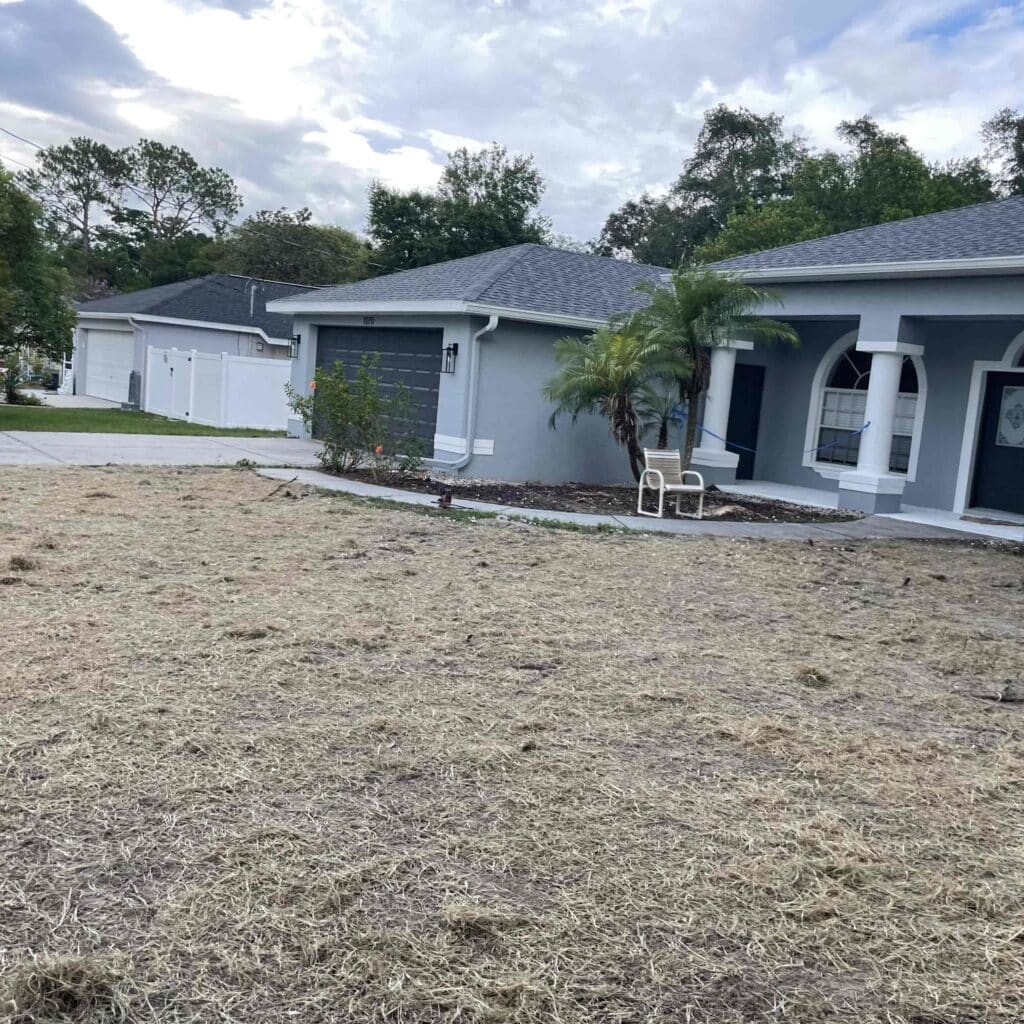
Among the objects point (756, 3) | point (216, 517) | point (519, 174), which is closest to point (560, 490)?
point (216, 517)

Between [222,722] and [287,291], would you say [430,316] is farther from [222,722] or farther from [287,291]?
[287,291]

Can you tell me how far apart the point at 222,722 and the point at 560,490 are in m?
10.7

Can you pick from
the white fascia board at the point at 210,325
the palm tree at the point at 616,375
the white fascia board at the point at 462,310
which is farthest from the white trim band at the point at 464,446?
the white fascia board at the point at 210,325

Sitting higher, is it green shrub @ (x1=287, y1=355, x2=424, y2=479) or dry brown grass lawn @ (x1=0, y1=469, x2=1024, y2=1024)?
green shrub @ (x1=287, y1=355, x2=424, y2=479)

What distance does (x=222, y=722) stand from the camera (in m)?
4.44

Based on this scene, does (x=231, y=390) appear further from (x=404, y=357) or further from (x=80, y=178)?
(x=80, y=178)

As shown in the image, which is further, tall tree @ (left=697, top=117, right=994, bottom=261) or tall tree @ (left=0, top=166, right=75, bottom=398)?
tall tree @ (left=697, top=117, right=994, bottom=261)

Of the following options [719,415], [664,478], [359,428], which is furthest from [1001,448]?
[359,428]

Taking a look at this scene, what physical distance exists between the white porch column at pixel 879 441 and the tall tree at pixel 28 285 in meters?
16.2

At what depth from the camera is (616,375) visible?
536 inches

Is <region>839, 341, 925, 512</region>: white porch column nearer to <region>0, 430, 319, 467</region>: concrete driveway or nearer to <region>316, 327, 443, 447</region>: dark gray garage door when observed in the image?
<region>316, 327, 443, 447</region>: dark gray garage door

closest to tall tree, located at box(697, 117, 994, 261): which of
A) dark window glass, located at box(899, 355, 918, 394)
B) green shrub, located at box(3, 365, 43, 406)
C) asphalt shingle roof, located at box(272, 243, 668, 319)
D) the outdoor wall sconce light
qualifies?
asphalt shingle roof, located at box(272, 243, 668, 319)

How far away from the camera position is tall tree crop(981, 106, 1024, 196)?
37.9 m

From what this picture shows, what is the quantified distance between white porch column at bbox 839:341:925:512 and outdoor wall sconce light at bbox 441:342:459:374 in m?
5.84
